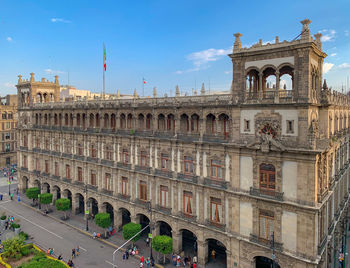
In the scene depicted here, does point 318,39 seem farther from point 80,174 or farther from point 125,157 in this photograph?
point 80,174

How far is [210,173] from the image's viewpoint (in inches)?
1328

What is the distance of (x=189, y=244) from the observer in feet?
131

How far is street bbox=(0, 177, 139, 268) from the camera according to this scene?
3697 centimetres

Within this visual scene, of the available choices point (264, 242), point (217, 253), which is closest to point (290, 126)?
point (264, 242)

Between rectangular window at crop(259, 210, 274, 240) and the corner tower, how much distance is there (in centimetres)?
1127

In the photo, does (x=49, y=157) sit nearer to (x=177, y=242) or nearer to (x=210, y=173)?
(x=177, y=242)

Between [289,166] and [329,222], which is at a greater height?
[289,166]

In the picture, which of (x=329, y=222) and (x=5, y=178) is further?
(x=5, y=178)

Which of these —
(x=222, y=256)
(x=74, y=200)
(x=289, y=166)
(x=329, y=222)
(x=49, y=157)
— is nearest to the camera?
(x=289, y=166)

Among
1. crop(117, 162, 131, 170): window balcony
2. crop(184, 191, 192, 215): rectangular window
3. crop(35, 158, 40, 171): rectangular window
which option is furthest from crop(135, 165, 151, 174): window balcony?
crop(35, 158, 40, 171): rectangular window

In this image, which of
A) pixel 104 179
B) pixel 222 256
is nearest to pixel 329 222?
pixel 222 256

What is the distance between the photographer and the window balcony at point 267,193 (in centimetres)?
2787

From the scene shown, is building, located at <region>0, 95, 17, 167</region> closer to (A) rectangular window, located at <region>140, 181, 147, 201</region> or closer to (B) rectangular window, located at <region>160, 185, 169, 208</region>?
(A) rectangular window, located at <region>140, 181, 147, 201</region>

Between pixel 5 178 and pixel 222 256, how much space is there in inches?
2701
